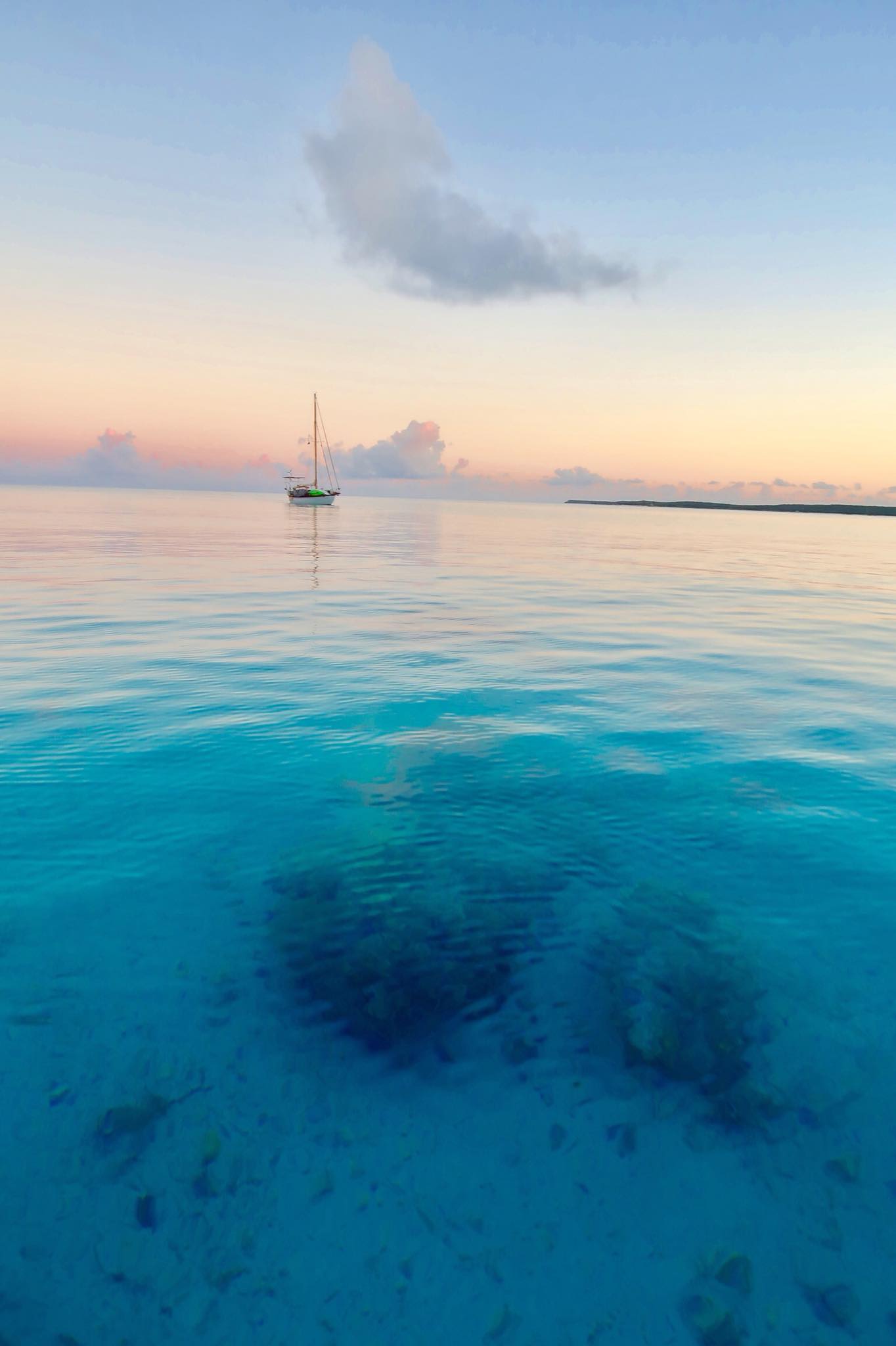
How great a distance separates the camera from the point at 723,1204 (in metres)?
4.99

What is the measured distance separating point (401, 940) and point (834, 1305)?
14.7 ft

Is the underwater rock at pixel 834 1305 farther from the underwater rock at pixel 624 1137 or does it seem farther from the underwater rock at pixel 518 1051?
the underwater rock at pixel 518 1051

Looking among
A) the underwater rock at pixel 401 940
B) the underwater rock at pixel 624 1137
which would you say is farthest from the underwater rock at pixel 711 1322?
the underwater rock at pixel 401 940

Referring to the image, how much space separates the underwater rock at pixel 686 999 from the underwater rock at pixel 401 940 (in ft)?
3.74

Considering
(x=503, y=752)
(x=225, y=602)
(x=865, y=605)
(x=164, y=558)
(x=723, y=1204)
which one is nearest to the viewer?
(x=723, y=1204)

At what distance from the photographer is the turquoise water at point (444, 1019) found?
457 centimetres

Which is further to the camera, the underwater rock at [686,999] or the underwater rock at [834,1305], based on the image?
the underwater rock at [686,999]

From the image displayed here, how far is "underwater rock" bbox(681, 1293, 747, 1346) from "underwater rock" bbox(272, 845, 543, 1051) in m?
2.62

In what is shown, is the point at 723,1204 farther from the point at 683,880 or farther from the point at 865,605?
the point at 865,605

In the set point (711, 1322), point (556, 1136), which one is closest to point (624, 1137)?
point (556, 1136)

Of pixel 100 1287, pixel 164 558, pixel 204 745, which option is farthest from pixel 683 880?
pixel 164 558

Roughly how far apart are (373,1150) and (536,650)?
16458 millimetres

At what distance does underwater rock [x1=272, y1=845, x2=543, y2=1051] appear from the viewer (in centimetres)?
651

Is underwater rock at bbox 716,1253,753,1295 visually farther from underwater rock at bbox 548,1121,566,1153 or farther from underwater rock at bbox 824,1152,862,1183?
underwater rock at bbox 548,1121,566,1153
